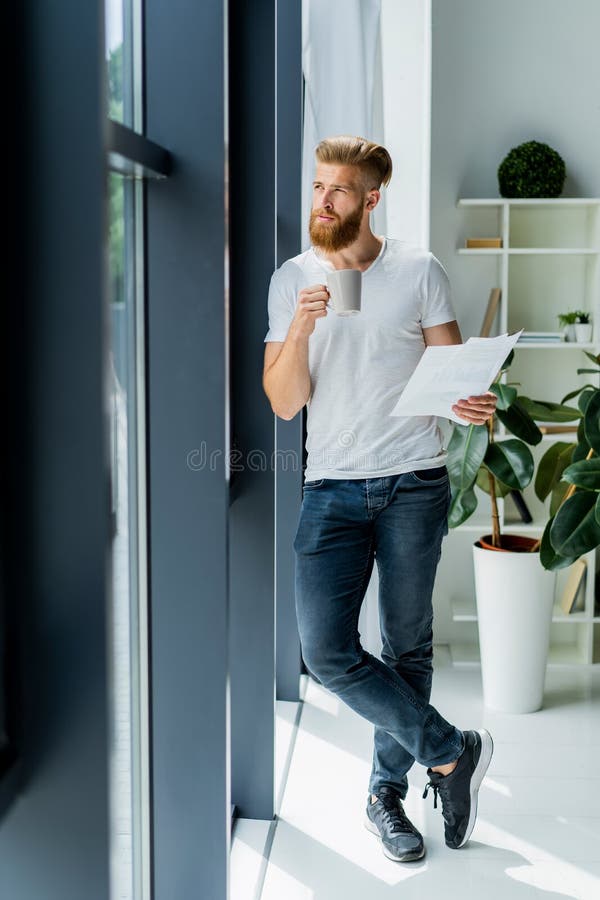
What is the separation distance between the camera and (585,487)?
9.11ft

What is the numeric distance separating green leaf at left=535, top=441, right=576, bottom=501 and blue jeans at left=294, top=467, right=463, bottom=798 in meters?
1.33

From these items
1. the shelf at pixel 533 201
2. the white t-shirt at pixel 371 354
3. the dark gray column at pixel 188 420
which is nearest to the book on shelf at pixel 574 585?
the shelf at pixel 533 201

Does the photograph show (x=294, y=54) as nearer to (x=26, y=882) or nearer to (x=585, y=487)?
(x=585, y=487)

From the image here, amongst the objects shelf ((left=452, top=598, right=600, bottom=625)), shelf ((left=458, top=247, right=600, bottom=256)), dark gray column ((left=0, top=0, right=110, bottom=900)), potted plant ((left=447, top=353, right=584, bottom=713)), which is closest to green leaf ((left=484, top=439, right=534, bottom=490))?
potted plant ((left=447, top=353, right=584, bottom=713))

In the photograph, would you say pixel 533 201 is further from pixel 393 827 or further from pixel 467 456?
pixel 393 827

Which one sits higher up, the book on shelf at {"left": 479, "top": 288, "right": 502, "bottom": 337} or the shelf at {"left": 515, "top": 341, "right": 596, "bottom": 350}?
the book on shelf at {"left": 479, "top": 288, "right": 502, "bottom": 337}

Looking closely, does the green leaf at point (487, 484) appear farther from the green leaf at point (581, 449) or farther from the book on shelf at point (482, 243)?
the book on shelf at point (482, 243)

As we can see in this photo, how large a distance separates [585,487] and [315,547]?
3.74 feet

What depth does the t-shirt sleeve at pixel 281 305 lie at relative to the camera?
1989mm

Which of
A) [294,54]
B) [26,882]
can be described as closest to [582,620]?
[294,54]

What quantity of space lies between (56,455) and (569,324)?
3.04 meters

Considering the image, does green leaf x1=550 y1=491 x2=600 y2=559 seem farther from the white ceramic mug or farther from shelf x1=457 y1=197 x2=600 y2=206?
the white ceramic mug

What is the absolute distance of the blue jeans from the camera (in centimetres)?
199

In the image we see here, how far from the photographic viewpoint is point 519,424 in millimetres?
3021
